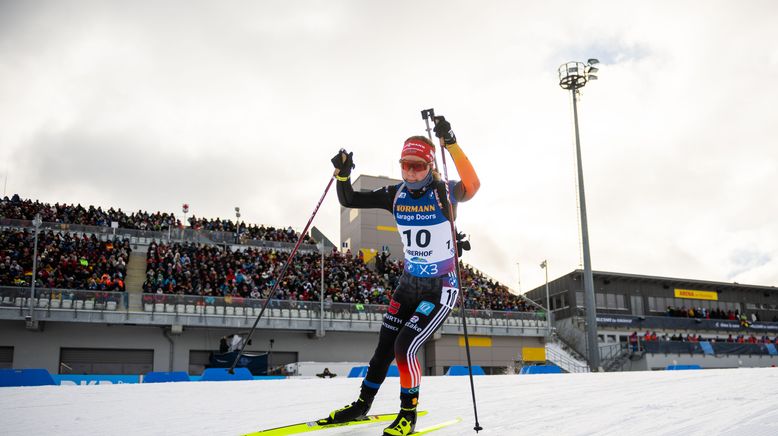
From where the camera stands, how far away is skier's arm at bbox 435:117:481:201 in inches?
205

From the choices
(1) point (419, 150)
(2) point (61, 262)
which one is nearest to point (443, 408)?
(1) point (419, 150)

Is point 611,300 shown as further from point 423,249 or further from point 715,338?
point 423,249

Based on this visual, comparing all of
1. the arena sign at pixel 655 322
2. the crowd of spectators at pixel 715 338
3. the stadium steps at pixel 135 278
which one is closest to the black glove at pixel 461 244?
the stadium steps at pixel 135 278

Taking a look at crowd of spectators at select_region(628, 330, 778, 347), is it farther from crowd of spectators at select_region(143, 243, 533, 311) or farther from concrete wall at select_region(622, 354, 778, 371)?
crowd of spectators at select_region(143, 243, 533, 311)

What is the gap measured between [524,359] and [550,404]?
29862 mm

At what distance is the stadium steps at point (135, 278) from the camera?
1073 inches

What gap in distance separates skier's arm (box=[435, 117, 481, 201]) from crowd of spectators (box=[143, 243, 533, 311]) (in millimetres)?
24386

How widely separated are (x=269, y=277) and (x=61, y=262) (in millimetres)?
9059

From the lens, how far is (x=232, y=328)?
2966 cm

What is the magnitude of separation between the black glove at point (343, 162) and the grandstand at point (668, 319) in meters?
32.5

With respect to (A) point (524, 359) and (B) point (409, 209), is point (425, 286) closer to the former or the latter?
(B) point (409, 209)

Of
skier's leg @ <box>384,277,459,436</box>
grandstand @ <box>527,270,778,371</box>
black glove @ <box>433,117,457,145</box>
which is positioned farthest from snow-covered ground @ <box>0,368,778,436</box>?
grandstand @ <box>527,270,778,371</box>

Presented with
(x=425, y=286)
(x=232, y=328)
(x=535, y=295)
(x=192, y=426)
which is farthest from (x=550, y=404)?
(x=535, y=295)

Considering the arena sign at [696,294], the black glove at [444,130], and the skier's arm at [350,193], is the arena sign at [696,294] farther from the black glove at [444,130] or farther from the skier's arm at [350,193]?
the black glove at [444,130]
